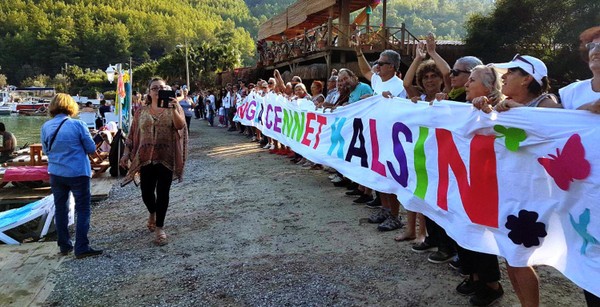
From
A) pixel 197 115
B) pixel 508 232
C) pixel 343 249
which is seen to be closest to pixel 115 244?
pixel 343 249

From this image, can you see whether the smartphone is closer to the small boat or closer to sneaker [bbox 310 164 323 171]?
sneaker [bbox 310 164 323 171]

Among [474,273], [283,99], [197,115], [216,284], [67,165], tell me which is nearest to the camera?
[474,273]

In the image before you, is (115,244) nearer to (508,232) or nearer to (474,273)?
(474,273)

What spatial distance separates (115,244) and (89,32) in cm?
16901

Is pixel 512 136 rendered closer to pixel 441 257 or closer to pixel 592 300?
pixel 592 300

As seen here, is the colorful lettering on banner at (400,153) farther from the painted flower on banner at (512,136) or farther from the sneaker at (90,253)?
the sneaker at (90,253)

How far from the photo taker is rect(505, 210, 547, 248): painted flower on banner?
2743 millimetres

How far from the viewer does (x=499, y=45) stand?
938 inches

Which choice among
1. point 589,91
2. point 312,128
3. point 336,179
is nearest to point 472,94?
point 589,91

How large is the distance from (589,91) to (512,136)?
494 millimetres

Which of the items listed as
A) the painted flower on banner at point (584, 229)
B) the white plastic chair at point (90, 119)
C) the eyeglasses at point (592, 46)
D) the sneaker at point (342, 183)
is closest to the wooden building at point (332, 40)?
the sneaker at point (342, 183)

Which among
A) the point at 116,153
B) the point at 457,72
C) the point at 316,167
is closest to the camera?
A: the point at 457,72

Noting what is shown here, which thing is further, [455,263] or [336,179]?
[336,179]

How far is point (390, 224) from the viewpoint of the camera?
5215mm
